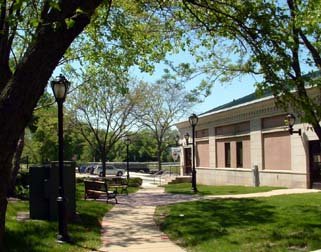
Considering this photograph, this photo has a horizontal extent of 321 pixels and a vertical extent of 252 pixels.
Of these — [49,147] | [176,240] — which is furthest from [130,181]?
[49,147]

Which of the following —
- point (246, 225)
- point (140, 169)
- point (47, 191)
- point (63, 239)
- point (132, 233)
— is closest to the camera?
point (63, 239)

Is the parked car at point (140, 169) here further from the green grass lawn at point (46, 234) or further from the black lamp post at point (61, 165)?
the black lamp post at point (61, 165)

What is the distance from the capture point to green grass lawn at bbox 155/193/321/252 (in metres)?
10.7

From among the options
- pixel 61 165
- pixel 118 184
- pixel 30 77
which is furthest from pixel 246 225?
pixel 118 184

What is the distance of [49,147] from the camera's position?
73.1 m

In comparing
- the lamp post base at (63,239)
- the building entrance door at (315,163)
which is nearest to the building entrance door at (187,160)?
the building entrance door at (315,163)

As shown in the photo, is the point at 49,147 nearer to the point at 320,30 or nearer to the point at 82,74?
the point at 82,74

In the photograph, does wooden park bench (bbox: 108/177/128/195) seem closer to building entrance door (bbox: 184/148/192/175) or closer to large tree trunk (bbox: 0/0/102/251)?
building entrance door (bbox: 184/148/192/175)

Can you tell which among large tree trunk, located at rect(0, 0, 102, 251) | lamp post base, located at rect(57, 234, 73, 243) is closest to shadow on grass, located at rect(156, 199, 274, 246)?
lamp post base, located at rect(57, 234, 73, 243)

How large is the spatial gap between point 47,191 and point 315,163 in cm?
1724

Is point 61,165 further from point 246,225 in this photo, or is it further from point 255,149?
point 255,149

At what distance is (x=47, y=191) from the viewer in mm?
14203

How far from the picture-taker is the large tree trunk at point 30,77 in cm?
680

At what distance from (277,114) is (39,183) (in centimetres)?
1907
